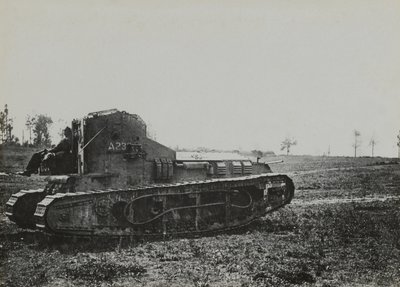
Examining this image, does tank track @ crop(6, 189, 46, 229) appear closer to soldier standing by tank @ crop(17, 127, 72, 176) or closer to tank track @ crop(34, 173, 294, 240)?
soldier standing by tank @ crop(17, 127, 72, 176)

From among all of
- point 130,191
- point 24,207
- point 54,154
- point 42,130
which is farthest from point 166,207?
point 42,130

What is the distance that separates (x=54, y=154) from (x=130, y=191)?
8.07 feet

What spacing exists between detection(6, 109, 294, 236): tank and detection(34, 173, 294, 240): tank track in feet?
0.08

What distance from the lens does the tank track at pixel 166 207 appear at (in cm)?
1074

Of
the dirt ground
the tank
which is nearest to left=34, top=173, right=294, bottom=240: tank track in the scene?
the tank

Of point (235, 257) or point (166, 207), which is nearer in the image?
point (235, 257)

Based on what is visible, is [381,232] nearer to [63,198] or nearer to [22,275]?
[63,198]

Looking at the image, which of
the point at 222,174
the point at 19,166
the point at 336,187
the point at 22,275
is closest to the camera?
the point at 22,275

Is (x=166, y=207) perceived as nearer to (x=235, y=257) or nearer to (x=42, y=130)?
(x=235, y=257)

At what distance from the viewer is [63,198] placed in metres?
10.6

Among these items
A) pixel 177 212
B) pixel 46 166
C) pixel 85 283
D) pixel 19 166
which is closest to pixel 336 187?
pixel 177 212

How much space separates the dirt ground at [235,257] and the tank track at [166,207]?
0.48m

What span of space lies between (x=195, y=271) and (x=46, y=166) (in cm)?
578

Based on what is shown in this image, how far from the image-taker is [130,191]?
11875mm
